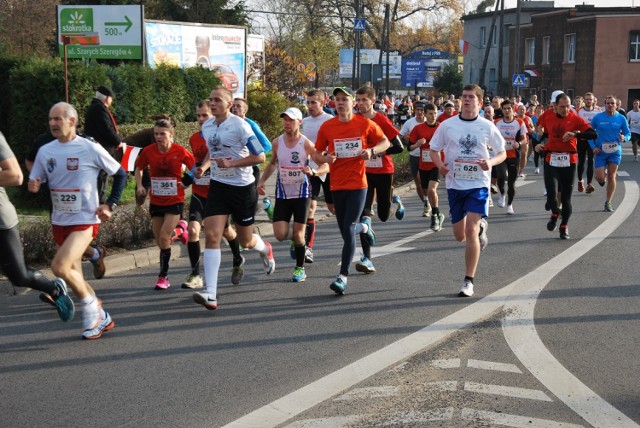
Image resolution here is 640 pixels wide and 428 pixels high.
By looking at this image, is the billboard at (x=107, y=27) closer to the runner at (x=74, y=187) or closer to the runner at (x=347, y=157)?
the runner at (x=347, y=157)

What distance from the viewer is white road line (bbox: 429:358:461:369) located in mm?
6578

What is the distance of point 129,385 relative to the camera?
623 centimetres

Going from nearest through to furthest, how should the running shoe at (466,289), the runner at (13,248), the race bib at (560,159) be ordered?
the runner at (13,248) → the running shoe at (466,289) → the race bib at (560,159)

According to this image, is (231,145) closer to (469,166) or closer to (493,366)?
(469,166)

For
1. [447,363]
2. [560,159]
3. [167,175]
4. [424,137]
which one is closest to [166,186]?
[167,175]

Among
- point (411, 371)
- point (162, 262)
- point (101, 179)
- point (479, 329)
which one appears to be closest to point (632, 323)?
point (479, 329)

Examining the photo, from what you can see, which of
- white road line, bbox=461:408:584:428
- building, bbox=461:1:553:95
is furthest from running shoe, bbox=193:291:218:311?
building, bbox=461:1:553:95

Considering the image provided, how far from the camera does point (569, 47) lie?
202 ft

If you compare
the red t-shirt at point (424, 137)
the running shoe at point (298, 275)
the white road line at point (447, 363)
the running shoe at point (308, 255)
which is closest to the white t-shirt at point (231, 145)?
the running shoe at point (298, 275)

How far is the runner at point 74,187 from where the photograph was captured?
7449mm

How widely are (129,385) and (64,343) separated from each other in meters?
1.43

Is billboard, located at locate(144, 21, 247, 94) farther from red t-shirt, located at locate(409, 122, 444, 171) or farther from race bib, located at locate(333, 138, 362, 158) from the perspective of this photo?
race bib, located at locate(333, 138, 362, 158)

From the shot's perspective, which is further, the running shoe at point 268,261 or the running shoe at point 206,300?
the running shoe at point 268,261

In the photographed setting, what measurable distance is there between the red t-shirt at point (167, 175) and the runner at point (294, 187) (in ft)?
2.74
